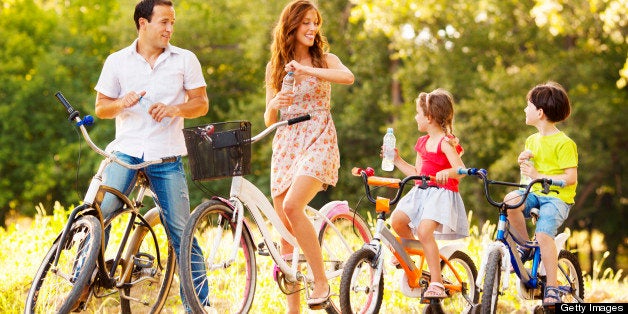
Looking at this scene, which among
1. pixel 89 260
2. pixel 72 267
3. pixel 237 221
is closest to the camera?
pixel 89 260

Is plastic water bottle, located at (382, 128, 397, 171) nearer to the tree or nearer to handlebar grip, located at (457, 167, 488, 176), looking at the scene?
handlebar grip, located at (457, 167, 488, 176)

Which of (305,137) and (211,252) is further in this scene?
(305,137)

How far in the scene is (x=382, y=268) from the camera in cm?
565

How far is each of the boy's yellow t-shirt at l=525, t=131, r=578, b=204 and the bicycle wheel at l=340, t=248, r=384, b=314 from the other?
3.79ft

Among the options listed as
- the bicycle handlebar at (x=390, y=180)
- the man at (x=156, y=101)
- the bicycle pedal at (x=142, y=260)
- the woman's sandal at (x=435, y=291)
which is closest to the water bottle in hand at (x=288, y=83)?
the man at (x=156, y=101)

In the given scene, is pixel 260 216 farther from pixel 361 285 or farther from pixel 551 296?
pixel 551 296

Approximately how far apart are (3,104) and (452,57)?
15994mm

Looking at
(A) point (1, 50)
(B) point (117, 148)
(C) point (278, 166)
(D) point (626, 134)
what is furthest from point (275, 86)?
(A) point (1, 50)

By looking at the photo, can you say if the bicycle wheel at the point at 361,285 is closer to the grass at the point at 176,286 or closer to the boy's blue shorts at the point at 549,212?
the grass at the point at 176,286

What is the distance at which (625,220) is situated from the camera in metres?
30.4

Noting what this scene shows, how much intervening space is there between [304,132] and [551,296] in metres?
Result: 1.81

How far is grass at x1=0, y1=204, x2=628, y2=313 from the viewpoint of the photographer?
677 cm

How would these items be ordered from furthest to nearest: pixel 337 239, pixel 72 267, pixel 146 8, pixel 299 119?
1. pixel 337 239
2. pixel 146 8
3. pixel 299 119
4. pixel 72 267

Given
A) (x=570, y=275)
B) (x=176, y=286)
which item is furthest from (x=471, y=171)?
(x=176, y=286)
